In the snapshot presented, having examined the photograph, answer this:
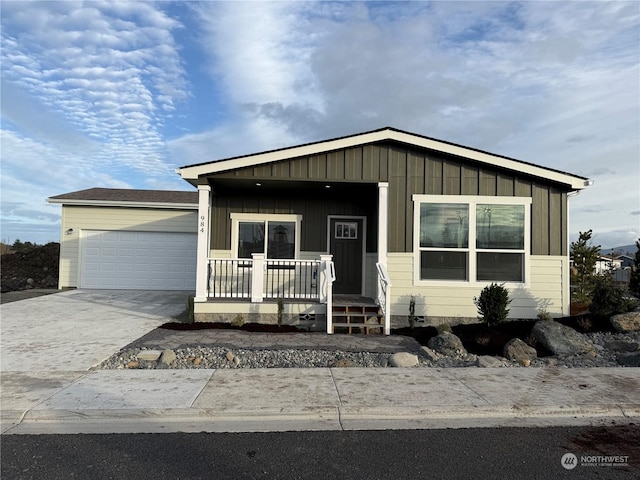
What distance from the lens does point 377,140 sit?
30.5ft

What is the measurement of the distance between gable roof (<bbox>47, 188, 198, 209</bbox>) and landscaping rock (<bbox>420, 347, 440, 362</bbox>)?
36.0 feet

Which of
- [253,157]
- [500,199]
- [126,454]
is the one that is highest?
[253,157]

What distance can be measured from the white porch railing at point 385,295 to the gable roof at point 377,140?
2.81 metres

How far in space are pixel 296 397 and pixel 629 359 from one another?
5.39m

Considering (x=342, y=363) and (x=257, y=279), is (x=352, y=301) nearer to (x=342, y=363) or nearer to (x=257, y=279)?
(x=257, y=279)

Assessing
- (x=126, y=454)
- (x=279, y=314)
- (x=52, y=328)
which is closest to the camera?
(x=126, y=454)

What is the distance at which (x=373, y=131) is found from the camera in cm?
926

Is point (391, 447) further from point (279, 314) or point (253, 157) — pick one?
point (253, 157)

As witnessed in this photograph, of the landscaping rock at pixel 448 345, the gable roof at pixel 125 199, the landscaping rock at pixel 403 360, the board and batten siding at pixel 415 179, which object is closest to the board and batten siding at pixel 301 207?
the board and batten siding at pixel 415 179

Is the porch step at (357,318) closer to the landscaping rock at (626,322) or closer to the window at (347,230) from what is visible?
the window at (347,230)

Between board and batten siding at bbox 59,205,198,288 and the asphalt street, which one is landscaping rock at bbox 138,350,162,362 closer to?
the asphalt street

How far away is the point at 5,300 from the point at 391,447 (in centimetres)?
1275

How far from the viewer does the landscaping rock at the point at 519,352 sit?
A: 6637 millimetres

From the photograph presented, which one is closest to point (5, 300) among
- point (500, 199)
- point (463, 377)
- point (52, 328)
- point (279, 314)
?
point (52, 328)
